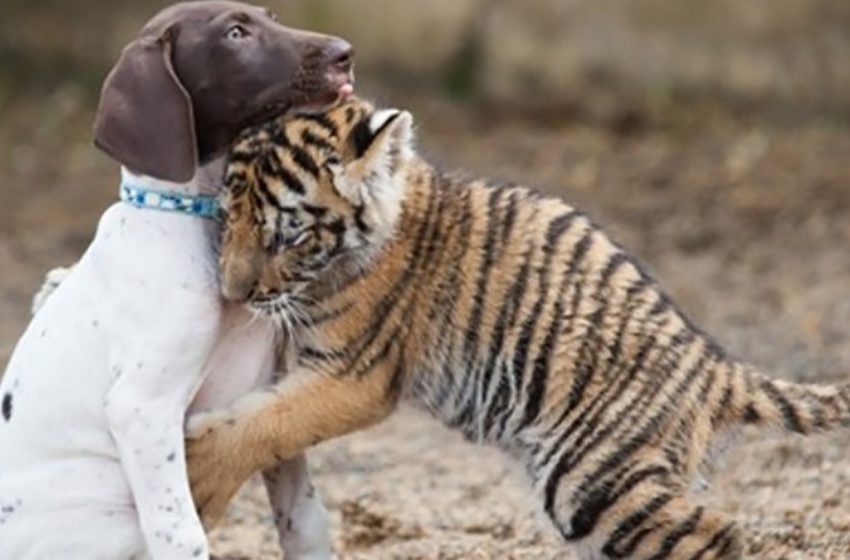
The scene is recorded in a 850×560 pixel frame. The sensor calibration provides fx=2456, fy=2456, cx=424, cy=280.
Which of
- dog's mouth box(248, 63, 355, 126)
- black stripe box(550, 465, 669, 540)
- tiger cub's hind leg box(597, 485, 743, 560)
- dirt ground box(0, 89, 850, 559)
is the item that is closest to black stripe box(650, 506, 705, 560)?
tiger cub's hind leg box(597, 485, 743, 560)

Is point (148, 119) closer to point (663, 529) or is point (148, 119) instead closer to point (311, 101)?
point (311, 101)

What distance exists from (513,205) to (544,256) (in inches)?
7.7

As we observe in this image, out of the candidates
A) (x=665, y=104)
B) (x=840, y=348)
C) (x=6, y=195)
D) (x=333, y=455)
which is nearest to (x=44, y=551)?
(x=333, y=455)

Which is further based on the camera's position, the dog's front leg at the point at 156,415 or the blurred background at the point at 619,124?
the blurred background at the point at 619,124

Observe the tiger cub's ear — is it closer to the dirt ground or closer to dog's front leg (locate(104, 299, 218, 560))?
dog's front leg (locate(104, 299, 218, 560))

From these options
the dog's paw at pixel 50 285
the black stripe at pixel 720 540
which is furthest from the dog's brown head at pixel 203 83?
the black stripe at pixel 720 540

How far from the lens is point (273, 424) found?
603 cm

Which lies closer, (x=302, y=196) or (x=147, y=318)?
(x=147, y=318)

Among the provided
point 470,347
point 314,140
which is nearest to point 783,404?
point 470,347

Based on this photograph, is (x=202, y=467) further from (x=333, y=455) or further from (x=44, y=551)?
(x=333, y=455)

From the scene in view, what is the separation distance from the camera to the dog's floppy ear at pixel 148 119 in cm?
582

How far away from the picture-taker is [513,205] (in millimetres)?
6402

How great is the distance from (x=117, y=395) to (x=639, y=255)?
229 inches

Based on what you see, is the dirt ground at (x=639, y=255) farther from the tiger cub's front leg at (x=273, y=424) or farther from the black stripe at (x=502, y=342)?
the tiger cub's front leg at (x=273, y=424)
